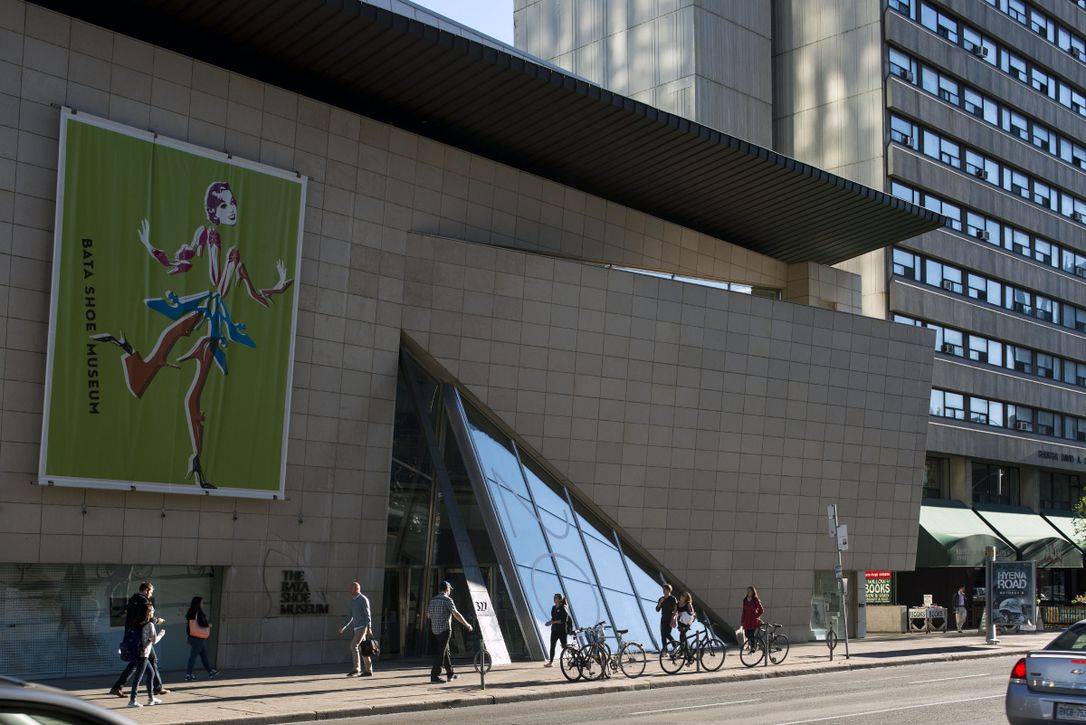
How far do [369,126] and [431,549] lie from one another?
33.6ft

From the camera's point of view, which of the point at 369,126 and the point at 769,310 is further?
the point at 769,310

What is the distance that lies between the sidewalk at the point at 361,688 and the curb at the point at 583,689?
0.7 inches

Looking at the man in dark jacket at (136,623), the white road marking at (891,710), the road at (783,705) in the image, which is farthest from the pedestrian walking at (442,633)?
the white road marking at (891,710)

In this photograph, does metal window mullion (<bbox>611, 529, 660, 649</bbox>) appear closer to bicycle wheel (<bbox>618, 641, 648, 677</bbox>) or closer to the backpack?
bicycle wheel (<bbox>618, 641, 648, 677</bbox>)

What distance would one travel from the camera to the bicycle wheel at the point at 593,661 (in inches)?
883

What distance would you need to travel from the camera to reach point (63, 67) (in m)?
22.5

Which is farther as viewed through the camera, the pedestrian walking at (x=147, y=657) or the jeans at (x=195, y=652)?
the jeans at (x=195, y=652)

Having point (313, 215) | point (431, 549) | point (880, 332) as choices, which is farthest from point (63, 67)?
point (880, 332)

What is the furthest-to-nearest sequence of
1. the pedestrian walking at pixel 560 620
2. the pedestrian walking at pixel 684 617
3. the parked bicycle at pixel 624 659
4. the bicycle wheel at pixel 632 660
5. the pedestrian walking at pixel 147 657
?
the pedestrian walking at pixel 684 617, the pedestrian walking at pixel 560 620, the bicycle wheel at pixel 632 660, the parked bicycle at pixel 624 659, the pedestrian walking at pixel 147 657

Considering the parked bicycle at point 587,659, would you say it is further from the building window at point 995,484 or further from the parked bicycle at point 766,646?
the building window at point 995,484

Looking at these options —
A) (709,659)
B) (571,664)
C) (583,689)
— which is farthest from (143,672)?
(709,659)


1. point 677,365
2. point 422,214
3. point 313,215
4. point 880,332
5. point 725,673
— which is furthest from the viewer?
point 880,332

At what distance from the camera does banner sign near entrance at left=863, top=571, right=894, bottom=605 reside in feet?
157

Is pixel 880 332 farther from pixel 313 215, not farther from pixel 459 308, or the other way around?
pixel 313 215
